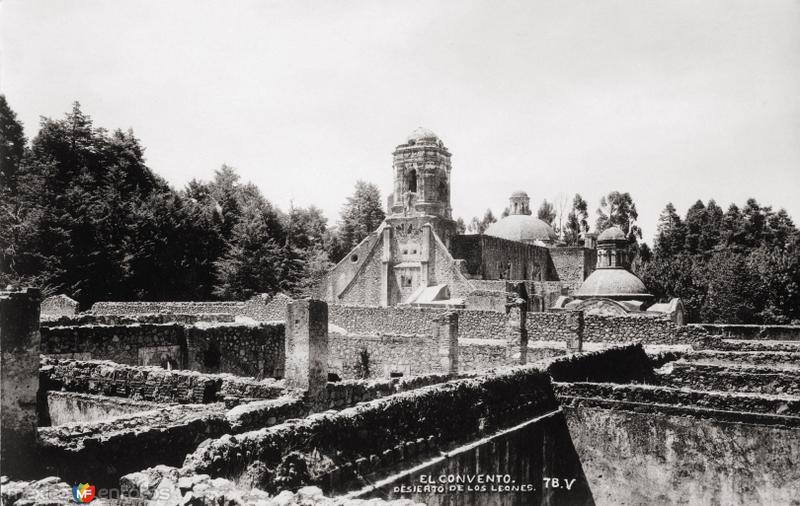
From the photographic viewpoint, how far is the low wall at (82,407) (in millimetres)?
10070

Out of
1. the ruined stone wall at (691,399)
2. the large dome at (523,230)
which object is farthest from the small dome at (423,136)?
the ruined stone wall at (691,399)

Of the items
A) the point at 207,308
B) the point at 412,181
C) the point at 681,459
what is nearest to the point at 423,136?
the point at 412,181

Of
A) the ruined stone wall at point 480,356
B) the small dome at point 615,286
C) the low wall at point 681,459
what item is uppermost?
the small dome at point 615,286

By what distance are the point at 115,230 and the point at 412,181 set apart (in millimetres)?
22407

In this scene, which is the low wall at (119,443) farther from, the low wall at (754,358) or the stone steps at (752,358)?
the low wall at (754,358)

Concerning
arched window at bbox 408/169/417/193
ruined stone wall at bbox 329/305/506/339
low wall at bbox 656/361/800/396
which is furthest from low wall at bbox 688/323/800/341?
arched window at bbox 408/169/417/193

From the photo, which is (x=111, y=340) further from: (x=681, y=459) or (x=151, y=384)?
(x=681, y=459)

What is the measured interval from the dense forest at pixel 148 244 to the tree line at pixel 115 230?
0.25ft

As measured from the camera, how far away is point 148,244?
4191 cm

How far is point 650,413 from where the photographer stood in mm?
10102

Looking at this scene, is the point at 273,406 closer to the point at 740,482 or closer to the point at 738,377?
the point at 740,482

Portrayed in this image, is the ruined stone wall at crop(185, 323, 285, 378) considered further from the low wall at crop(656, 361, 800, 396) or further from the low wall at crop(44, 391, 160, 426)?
the low wall at crop(656, 361, 800, 396)

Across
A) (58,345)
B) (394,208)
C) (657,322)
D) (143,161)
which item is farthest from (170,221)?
(657,322)

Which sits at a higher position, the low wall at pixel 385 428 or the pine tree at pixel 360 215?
the pine tree at pixel 360 215
